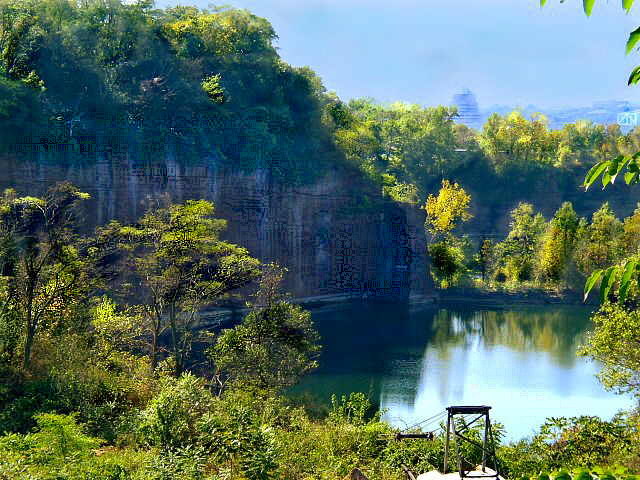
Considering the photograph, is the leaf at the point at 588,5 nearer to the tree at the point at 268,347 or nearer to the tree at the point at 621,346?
the tree at the point at 621,346

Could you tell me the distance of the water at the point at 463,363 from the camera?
24156 mm

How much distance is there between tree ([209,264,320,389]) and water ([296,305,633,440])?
5.22m

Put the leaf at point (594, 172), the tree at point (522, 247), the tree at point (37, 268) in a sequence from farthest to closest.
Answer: the tree at point (522, 247) < the tree at point (37, 268) < the leaf at point (594, 172)

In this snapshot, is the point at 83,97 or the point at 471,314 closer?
the point at 83,97

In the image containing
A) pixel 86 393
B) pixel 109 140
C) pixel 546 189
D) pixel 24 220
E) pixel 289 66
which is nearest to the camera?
pixel 86 393

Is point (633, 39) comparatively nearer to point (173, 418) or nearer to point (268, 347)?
point (173, 418)

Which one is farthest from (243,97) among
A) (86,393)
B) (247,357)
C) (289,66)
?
(86,393)

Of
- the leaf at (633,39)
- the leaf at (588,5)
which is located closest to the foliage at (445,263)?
the leaf at (633,39)

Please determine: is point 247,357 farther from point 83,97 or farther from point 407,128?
point 407,128

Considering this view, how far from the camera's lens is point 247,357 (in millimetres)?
17609

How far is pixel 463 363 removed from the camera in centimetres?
3111

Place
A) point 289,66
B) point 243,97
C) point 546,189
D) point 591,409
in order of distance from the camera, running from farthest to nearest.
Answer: point 546,189 < point 289,66 < point 243,97 < point 591,409

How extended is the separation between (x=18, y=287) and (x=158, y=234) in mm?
3756

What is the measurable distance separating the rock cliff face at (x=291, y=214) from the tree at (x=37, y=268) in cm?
1261
